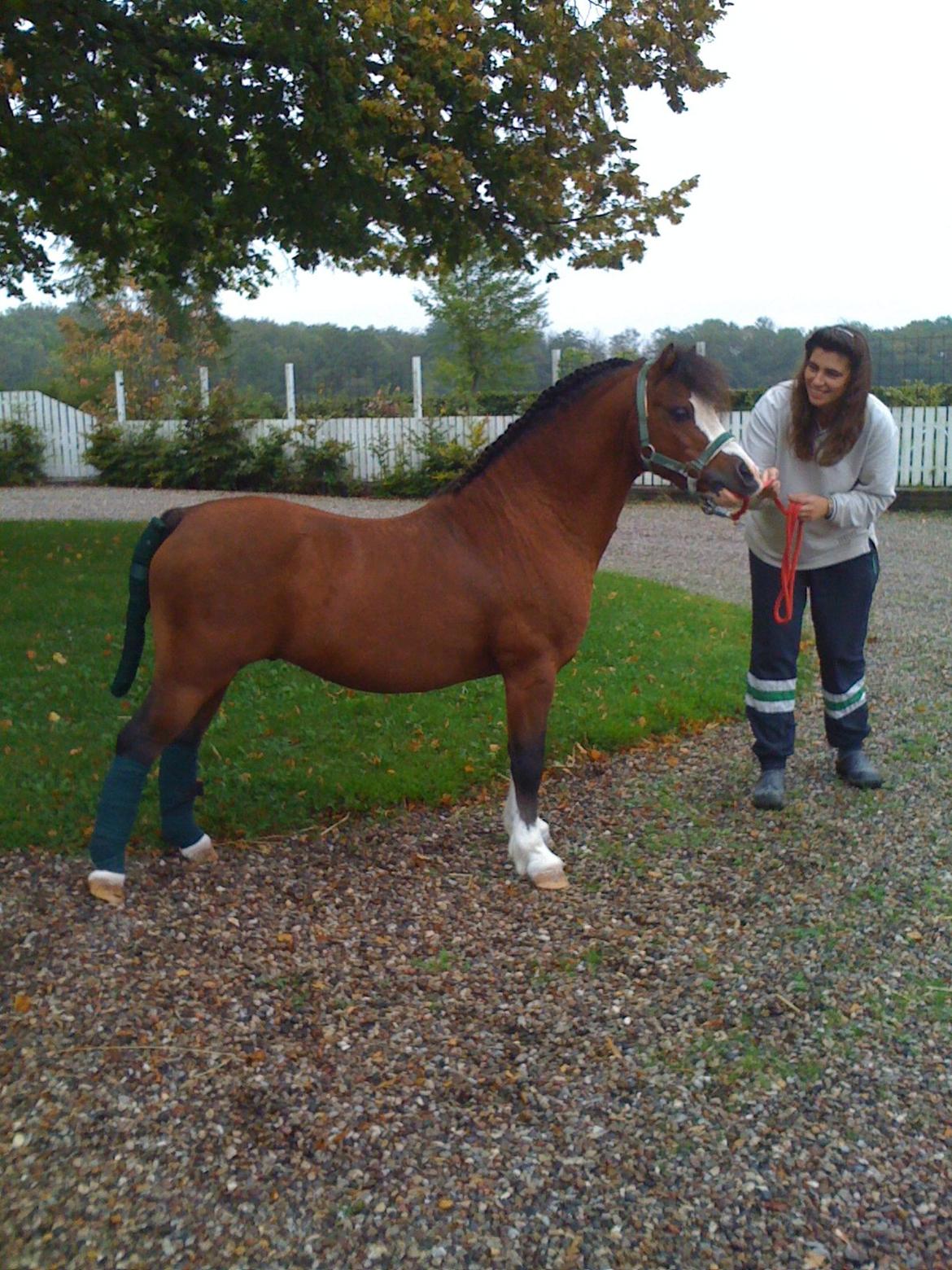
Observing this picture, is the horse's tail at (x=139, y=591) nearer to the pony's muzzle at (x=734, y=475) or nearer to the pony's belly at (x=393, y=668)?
the pony's belly at (x=393, y=668)

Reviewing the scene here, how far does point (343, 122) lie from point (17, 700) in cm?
484

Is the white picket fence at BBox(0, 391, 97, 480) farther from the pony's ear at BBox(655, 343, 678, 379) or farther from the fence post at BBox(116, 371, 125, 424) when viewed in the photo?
the pony's ear at BBox(655, 343, 678, 379)

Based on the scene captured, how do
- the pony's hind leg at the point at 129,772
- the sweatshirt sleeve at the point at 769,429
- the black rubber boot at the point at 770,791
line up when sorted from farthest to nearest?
the black rubber boot at the point at 770,791
the sweatshirt sleeve at the point at 769,429
the pony's hind leg at the point at 129,772

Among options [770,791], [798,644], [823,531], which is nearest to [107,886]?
[770,791]

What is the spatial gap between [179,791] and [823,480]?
121 inches

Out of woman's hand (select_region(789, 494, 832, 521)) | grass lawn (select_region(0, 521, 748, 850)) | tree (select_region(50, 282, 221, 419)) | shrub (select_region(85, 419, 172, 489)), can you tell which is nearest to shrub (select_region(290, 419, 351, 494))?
shrub (select_region(85, 419, 172, 489))

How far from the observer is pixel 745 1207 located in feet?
8.22

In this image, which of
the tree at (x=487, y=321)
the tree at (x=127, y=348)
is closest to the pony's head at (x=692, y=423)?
the tree at (x=487, y=321)

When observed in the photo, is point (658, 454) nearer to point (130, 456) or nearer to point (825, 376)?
point (825, 376)

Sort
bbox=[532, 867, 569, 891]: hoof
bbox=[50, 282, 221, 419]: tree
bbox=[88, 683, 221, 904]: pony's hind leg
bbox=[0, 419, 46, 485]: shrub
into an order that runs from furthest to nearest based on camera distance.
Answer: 1. bbox=[50, 282, 221, 419]: tree
2. bbox=[0, 419, 46, 485]: shrub
3. bbox=[532, 867, 569, 891]: hoof
4. bbox=[88, 683, 221, 904]: pony's hind leg

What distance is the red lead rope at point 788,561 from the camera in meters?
4.66

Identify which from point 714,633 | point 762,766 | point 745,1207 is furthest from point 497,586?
point 714,633

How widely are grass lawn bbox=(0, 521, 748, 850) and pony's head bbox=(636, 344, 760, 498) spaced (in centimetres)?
205

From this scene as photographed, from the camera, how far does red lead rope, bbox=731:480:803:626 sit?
15.3 ft
